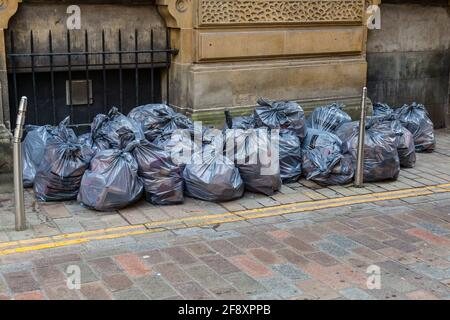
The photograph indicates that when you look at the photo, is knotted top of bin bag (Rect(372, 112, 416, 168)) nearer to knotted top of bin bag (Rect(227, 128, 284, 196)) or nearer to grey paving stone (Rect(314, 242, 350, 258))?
knotted top of bin bag (Rect(227, 128, 284, 196))

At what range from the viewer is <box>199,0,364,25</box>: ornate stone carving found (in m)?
8.34

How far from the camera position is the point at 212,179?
21.7 ft

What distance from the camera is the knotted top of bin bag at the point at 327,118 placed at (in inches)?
336

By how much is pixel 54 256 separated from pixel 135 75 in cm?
404

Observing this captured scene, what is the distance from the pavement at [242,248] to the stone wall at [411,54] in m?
3.73

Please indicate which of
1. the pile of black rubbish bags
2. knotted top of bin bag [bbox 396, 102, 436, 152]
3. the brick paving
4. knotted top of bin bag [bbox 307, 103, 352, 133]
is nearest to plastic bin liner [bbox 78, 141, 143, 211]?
the pile of black rubbish bags

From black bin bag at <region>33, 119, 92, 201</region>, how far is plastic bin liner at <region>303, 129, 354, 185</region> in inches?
108

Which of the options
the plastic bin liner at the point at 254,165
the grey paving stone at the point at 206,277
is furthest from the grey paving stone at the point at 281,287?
the plastic bin liner at the point at 254,165

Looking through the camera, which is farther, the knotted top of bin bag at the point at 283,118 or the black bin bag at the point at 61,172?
the knotted top of bin bag at the point at 283,118

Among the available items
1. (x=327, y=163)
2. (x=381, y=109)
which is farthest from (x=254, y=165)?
(x=381, y=109)

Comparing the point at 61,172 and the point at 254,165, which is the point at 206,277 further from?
the point at 61,172

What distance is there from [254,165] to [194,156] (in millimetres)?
687

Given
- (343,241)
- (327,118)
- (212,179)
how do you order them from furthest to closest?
(327,118), (212,179), (343,241)

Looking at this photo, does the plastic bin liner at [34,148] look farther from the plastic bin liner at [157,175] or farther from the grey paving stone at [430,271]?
the grey paving stone at [430,271]
